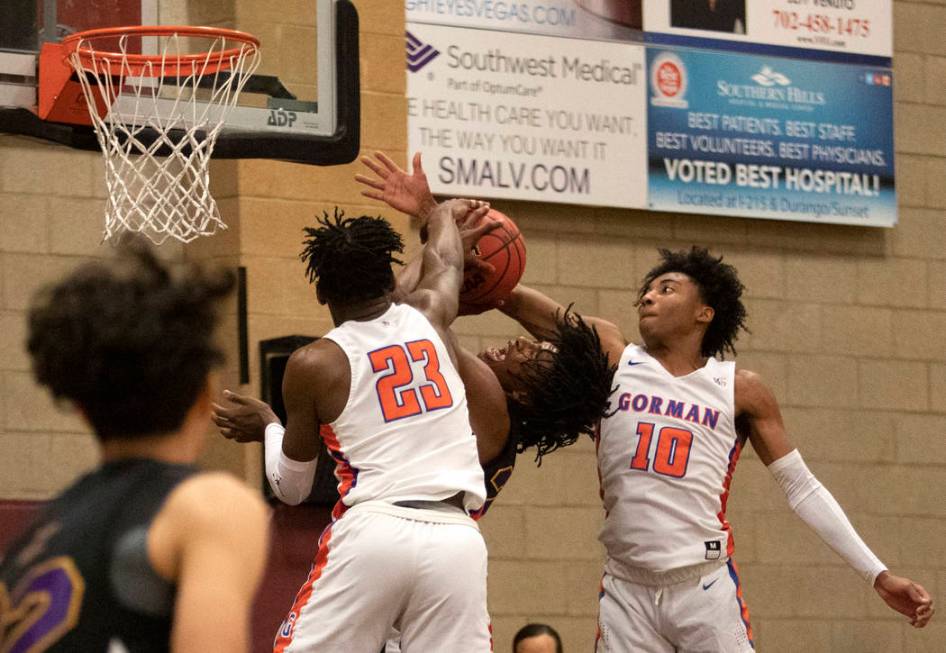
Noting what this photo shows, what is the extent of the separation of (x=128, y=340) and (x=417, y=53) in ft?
22.4

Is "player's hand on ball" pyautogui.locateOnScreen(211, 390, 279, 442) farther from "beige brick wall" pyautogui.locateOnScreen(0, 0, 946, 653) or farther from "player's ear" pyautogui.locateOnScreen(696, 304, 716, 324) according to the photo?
"beige brick wall" pyautogui.locateOnScreen(0, 0, 946, 653)

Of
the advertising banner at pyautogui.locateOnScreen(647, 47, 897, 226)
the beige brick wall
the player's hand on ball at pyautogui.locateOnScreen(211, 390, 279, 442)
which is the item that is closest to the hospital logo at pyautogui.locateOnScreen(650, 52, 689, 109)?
the advertising banner at pyautogui.locateOnScreen(647, 47, 897, 226)

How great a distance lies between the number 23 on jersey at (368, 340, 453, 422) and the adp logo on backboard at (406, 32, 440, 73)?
427cm

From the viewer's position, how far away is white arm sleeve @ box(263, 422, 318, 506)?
5.09 metres

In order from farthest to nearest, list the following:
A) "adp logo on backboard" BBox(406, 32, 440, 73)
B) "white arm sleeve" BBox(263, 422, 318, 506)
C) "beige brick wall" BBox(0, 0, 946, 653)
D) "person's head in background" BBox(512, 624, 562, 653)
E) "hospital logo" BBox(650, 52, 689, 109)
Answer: "hospital logo" BBox(650, 52, 689, 109)
"adp logo on backboard" BBox(406, 32, 440, 73)
"beige brick wall" BBox(0, 0, 946, 653)
"person's head in background" BBox(512, 624, 562, 653)
"white arm sleeve" BBox(263, 422, 318, 506)

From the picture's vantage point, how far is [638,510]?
5.75 metres

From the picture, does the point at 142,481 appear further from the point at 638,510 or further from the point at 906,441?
the point at 906,441

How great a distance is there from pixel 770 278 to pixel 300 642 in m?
5.73

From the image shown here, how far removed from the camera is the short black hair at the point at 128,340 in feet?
7.38

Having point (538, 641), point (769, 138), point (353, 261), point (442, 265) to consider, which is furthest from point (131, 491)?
point (769, 138)

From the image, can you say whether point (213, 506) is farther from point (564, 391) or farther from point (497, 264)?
point (564, 391)

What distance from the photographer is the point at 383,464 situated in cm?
483

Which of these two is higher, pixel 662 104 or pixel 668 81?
pixel 668 81

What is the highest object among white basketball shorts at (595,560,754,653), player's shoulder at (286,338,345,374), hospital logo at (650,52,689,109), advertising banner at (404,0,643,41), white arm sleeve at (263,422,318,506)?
advertising banner at (404,0,643,41)
